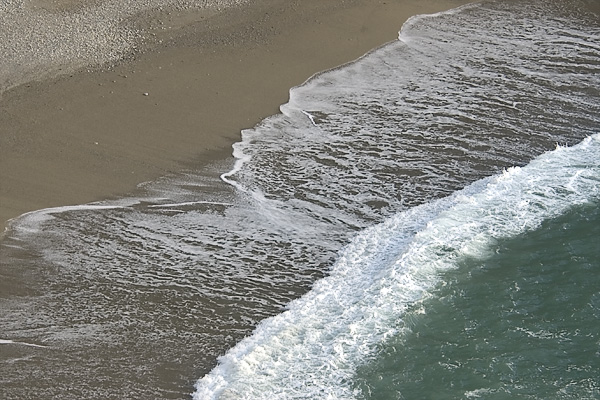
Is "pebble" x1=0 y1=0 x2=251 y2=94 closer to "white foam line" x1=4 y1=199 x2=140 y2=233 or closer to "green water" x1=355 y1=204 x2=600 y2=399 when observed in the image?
"white foam line" x1=4 y1=199 x2=140 y2=233

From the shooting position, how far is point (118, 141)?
12.0 metres

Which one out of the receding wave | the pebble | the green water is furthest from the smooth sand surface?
the green water

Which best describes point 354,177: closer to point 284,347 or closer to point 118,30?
point 284,347

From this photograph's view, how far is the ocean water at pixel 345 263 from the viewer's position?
805cm

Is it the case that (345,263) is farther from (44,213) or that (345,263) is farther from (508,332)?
(44,213)

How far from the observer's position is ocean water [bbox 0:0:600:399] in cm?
805

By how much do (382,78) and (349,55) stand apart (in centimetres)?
93

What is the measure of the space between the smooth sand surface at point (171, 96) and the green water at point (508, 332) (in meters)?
4.31

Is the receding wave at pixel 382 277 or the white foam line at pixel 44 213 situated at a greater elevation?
the white foam line at pixel 44 213

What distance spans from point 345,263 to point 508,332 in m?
2.09

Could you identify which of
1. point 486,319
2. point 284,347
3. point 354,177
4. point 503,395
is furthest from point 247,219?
point 503,395

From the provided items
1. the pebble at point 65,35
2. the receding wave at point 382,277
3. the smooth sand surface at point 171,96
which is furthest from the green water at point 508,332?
the pebble at point 65,35

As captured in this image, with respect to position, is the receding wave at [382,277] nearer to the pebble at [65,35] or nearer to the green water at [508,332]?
the green water at [508,332]

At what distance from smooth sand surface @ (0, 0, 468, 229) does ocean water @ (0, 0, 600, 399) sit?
0.43 m
